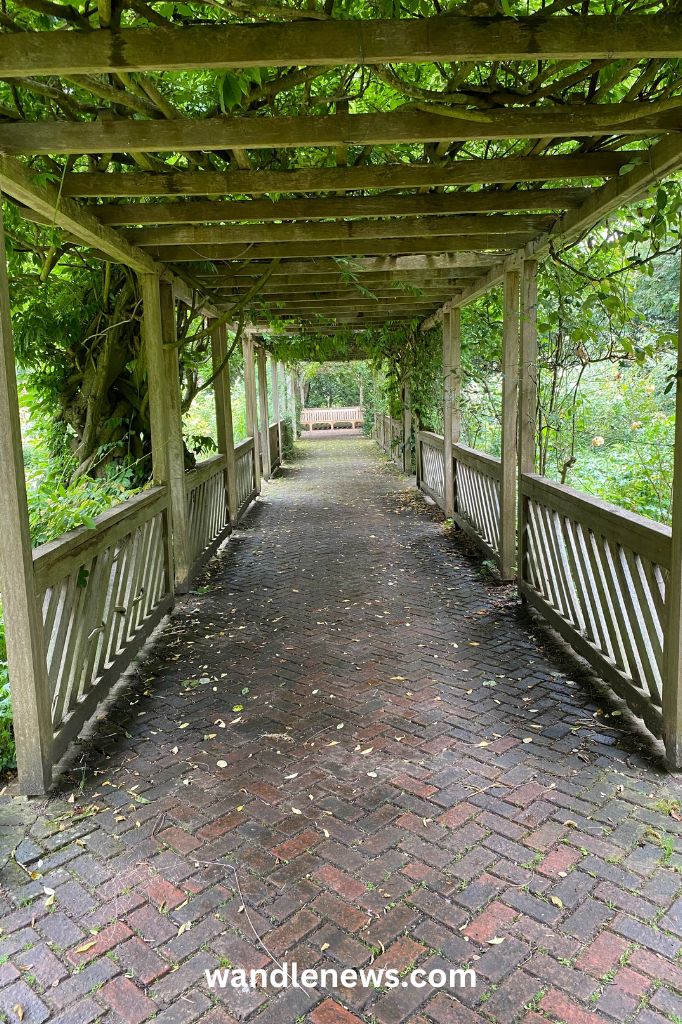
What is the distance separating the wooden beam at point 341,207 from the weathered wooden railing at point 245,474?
485 cm

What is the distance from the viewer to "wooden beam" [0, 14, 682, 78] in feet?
6.70

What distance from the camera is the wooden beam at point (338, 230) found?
4.19 meters

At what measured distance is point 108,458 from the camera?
5285 millimetres

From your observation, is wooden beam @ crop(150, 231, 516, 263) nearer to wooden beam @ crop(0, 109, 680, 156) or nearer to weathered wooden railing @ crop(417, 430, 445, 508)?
wooden beam @ crop(0, 109, 680, 156)

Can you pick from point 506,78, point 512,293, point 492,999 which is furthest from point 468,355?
point 492,999

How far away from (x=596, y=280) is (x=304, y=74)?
233cm

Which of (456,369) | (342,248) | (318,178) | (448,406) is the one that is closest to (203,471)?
(342,248)

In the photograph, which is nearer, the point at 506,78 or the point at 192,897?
the point at 192,897

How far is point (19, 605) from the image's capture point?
99.6 inches

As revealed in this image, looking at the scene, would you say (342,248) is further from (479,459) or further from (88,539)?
(88,539)

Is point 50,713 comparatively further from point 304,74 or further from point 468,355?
point 468,355

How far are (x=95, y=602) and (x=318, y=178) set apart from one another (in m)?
2.42

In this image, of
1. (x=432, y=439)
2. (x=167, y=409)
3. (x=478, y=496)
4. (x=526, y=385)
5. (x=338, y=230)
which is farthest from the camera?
(x=432, y=439)

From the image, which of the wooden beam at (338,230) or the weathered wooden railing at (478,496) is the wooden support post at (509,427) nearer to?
the weathered wooden railing at (478,496)
